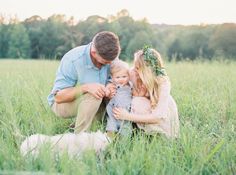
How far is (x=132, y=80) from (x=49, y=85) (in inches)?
112

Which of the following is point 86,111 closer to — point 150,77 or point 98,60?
point 98,60

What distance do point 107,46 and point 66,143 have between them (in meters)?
0.96

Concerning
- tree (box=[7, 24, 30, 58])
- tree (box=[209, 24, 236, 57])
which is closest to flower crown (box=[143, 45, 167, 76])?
tree (box=[7, 24, 30, 58])

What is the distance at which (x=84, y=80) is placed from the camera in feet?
13.6

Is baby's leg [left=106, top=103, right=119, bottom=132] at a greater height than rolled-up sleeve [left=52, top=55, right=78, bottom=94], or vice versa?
rolled-up sleeve [left=52, top=55, right=78, bottom=94]

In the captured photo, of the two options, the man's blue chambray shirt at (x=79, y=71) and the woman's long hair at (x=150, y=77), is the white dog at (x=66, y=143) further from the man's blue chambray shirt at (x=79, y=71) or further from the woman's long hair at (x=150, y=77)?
the man's blue chambray shirt at (x=79, y=71)

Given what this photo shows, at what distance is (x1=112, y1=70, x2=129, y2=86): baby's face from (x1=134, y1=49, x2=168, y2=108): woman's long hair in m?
0.14

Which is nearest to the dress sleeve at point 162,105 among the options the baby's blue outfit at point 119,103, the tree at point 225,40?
the baby's blue outfit at point 119,103

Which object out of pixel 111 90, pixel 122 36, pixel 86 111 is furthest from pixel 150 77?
pixel 122 36

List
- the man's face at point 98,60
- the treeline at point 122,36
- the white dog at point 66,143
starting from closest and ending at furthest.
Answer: the white dog at point 66,143
the man's face at point 98,60
the treeline at point 122,36

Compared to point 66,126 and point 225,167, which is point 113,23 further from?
point 225,167

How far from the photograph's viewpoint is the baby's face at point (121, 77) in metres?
4.03

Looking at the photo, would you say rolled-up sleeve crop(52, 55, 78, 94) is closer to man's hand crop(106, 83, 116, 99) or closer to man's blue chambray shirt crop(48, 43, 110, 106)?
man's blue chambray shirt crop(48, 43, 110, 106)

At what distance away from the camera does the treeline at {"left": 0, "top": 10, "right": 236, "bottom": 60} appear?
54.7ft
